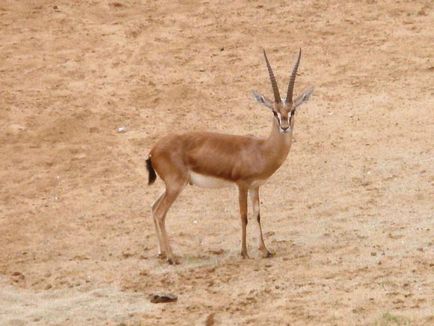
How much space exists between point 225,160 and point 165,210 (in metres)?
0.96

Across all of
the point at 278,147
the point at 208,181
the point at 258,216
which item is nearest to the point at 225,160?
the point at 208,181

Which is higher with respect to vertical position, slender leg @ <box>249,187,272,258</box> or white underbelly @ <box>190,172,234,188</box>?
white underbelly @ <box>190,172,234,188</box>

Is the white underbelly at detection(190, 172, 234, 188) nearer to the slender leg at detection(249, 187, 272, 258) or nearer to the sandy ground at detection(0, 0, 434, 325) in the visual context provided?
the slender leg at detection(249, 187, 272, 258)

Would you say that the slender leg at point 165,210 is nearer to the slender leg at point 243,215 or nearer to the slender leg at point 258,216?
the slender leg at point 243,215

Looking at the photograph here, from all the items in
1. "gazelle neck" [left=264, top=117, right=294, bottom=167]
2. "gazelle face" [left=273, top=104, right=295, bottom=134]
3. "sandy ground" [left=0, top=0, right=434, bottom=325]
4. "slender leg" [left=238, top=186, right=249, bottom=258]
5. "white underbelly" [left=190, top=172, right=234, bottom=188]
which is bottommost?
"sandy ground" [left=0, top=0, right=434, bottom=325]

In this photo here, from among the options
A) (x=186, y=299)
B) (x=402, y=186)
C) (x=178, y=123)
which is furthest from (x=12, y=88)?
(x=186, y=299)

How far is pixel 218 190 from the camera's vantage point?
54.7ft

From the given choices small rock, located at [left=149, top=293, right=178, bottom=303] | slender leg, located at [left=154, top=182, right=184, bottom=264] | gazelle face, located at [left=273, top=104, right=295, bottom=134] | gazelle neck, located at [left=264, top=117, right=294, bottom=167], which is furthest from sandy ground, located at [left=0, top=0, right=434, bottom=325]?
gazelle face, located at [left=273, top=104, right=295, bottom=134]

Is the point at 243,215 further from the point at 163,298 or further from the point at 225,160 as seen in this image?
the point at 163,298

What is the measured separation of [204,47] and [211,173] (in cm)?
793

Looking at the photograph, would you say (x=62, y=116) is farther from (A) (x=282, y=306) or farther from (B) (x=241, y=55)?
(A) (x=282, y=306)

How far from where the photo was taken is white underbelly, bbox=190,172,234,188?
1399 cm

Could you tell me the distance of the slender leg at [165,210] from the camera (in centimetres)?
1403

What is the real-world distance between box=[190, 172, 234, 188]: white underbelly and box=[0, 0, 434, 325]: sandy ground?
2.59 ft
